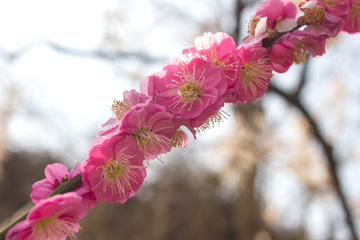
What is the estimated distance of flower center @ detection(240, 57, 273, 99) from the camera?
1.61ft

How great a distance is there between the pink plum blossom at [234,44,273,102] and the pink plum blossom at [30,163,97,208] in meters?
0.32

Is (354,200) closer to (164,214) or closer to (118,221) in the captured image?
(164,214)

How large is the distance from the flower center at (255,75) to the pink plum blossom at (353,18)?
31cm

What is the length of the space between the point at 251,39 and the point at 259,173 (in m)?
→ 2.59

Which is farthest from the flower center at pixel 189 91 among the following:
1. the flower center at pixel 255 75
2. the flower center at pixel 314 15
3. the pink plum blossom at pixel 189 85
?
the flower center at pixel 314 15

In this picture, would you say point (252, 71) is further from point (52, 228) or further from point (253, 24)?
point (52, 228)

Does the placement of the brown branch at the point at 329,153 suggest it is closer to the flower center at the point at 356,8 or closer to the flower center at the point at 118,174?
the flower center at the point at 356,8

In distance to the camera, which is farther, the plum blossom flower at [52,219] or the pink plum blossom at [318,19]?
the pink plum blossom at [318,19]

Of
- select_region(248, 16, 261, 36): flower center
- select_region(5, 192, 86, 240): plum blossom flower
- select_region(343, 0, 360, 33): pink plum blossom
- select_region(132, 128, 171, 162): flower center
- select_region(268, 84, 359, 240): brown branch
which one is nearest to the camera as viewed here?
select_region(5, 192, 86, 240): plum blossom flower

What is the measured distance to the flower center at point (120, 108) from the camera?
423 mm

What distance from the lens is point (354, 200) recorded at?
271 cm

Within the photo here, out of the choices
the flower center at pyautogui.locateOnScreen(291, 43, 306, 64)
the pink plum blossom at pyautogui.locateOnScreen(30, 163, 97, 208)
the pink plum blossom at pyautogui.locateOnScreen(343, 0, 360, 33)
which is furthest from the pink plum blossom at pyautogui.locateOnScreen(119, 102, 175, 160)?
the pink plum blossom at pyautogui.locateOnScreen(343, 0, 360, 33)

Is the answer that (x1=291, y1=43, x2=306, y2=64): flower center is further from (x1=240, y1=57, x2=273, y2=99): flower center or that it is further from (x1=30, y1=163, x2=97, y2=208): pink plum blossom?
(x1=30, y1=163, x2=97, y2=208): pink plum blossom

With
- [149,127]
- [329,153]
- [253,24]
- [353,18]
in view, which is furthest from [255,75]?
[329,153]
